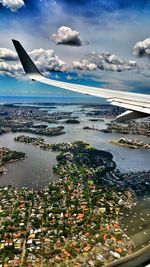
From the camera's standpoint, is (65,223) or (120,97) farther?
(65,223)

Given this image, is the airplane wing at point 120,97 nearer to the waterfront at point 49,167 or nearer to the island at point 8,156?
Answer: the waterfront at point 49,167

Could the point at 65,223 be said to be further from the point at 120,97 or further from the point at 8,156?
the point at 8,156

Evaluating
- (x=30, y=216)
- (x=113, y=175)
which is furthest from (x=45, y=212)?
(x=113, y=175)

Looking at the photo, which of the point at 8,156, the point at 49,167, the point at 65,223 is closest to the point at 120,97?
the point at 65,223

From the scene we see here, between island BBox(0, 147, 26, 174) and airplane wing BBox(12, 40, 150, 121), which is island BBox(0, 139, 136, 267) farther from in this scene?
island BBox(0, 147, 26, 174)

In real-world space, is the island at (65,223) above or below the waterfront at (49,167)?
above

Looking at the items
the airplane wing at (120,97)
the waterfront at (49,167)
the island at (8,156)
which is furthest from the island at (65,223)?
the island at (8,156)

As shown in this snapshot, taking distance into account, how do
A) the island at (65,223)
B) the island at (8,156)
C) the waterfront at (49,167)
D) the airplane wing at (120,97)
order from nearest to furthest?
the airplane wing at (120,97), the island at (65,223), the waterfront at (49,167), the island at (8,156)

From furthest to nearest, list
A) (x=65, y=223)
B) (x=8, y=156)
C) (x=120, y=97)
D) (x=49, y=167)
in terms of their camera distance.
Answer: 1. (x=8, y=156)
2. (x=49, y=167)
3. (x=65, y=223)
4. (x=120, y=97)

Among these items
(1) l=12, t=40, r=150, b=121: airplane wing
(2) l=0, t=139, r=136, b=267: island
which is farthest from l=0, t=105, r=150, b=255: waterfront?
(1) l=12, t=40, r=150, b=121: airplane wing

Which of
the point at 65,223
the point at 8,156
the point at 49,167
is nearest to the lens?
the point at 65,223

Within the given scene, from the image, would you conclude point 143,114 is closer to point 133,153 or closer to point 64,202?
point 64,202
